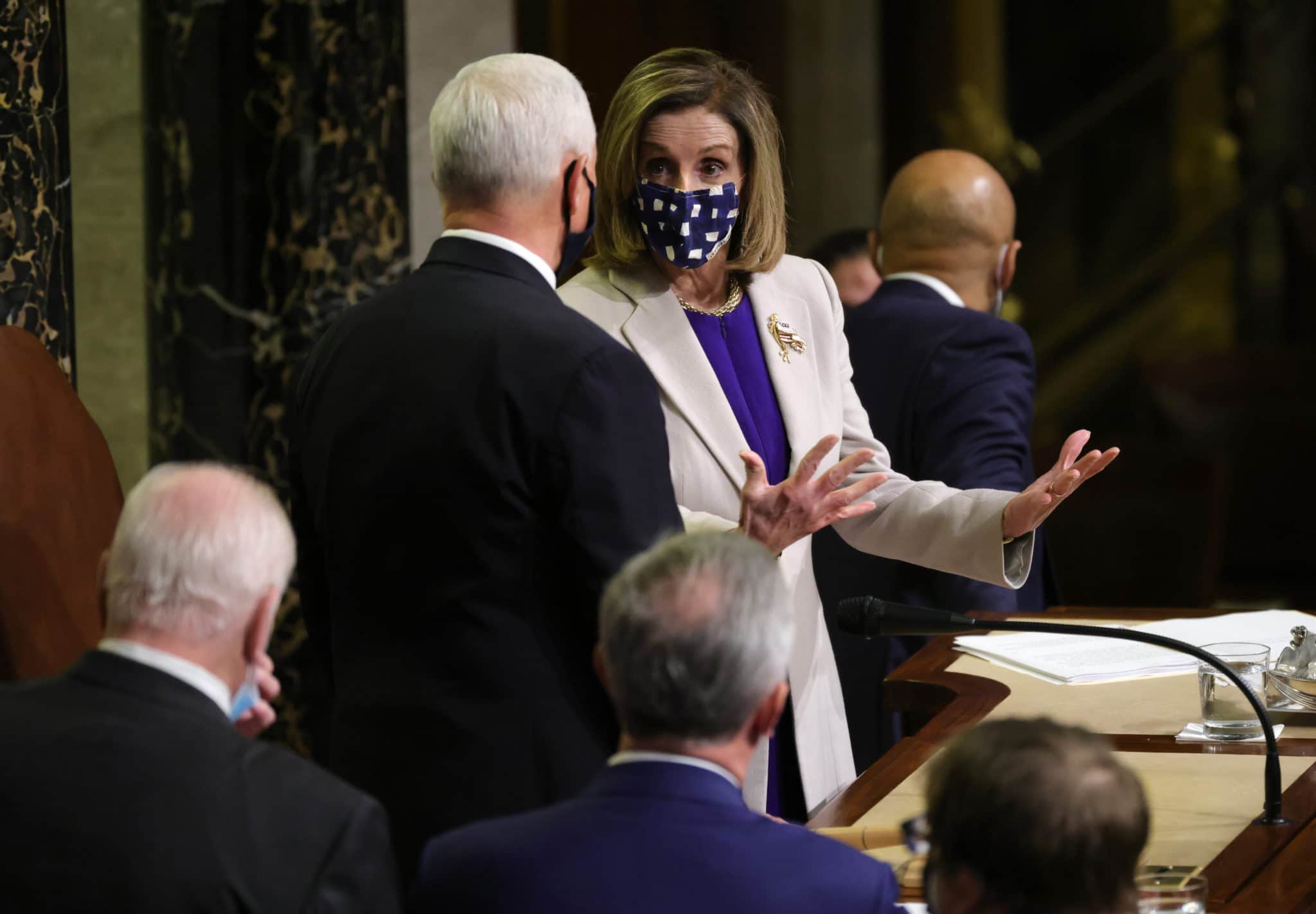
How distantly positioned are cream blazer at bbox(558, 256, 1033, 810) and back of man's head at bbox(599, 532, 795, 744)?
972 millimetres

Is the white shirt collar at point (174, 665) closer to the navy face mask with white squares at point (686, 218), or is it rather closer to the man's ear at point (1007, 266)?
the navy face mask with white squares at point (686, 218)

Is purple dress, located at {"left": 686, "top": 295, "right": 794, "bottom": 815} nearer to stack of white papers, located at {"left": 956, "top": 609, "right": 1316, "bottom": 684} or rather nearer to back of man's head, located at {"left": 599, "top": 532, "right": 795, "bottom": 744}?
stack of white papers, located at {"left": 956, "top": 609, "right": 1316, "bottom": 684}

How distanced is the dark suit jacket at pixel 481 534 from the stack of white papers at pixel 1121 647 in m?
1.06

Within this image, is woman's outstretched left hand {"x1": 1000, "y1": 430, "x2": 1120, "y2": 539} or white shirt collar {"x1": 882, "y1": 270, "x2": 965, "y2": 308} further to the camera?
white shirt collar {"x1": 882, "y1": 270, "x2": 965, "y2": 308}

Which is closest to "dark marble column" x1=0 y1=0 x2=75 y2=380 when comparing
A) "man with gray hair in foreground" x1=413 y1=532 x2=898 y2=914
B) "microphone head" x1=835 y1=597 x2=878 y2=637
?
"microphone head" x1=835 y1=597 x2=878 y2=637

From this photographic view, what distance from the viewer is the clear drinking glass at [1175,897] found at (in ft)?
5.73

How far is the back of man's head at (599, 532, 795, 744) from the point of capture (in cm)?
149

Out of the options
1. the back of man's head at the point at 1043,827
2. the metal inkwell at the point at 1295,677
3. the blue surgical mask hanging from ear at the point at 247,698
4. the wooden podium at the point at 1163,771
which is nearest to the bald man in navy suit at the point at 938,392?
the wooden podium at the point at 1163,771

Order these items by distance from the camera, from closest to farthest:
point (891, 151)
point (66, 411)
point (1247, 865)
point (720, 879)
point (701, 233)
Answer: point (720, 879) → point (1247, 865) → point (701, 233) → point (66, 411) → point (891, 151)

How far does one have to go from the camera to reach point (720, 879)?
1.42 metres

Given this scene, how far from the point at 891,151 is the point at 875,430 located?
15.6 feet

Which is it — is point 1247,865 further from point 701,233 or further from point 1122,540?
point 1122,540

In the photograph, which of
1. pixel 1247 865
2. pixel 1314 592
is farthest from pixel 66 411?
pixel 1314 592

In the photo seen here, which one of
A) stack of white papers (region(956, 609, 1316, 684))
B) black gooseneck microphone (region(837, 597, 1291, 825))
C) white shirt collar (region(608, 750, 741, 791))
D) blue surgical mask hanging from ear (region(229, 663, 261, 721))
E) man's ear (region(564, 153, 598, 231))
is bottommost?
stack of white papers (region(956, 609, 1316, 684))
